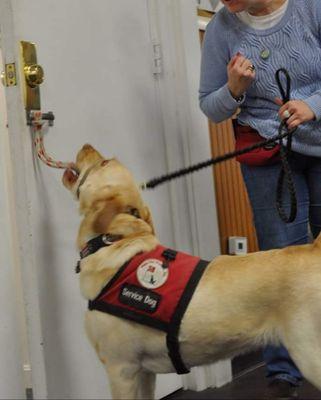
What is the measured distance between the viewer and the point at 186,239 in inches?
115

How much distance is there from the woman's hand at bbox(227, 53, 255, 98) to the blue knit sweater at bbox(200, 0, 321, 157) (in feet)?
0.19

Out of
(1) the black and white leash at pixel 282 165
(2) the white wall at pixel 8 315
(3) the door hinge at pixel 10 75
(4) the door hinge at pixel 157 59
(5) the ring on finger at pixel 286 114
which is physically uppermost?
(4) the door hinge at pixel 157 59

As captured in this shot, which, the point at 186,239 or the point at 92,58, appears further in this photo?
the point at 186,239

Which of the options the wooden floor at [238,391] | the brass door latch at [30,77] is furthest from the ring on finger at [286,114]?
the wooden floor at [238,391]

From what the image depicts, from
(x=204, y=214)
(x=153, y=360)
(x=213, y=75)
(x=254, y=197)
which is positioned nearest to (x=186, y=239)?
(x=204, y=214)

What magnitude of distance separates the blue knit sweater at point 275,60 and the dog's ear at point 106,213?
604 millimetres

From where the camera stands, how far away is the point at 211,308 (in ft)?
5.82

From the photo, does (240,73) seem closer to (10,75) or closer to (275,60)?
(275,60)

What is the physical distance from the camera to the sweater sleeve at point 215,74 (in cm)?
226

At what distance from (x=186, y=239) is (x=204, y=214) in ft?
0.51

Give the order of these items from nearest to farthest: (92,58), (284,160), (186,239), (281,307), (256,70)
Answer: (281,307), (284,160), (256,70), (92,58), (186,239)

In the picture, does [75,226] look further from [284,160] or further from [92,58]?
[284,160]

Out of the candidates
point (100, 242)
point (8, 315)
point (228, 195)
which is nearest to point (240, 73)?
point (100, 242)

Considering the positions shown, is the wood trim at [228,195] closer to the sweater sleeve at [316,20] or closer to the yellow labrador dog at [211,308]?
the sweater sleeve at [316,20]
